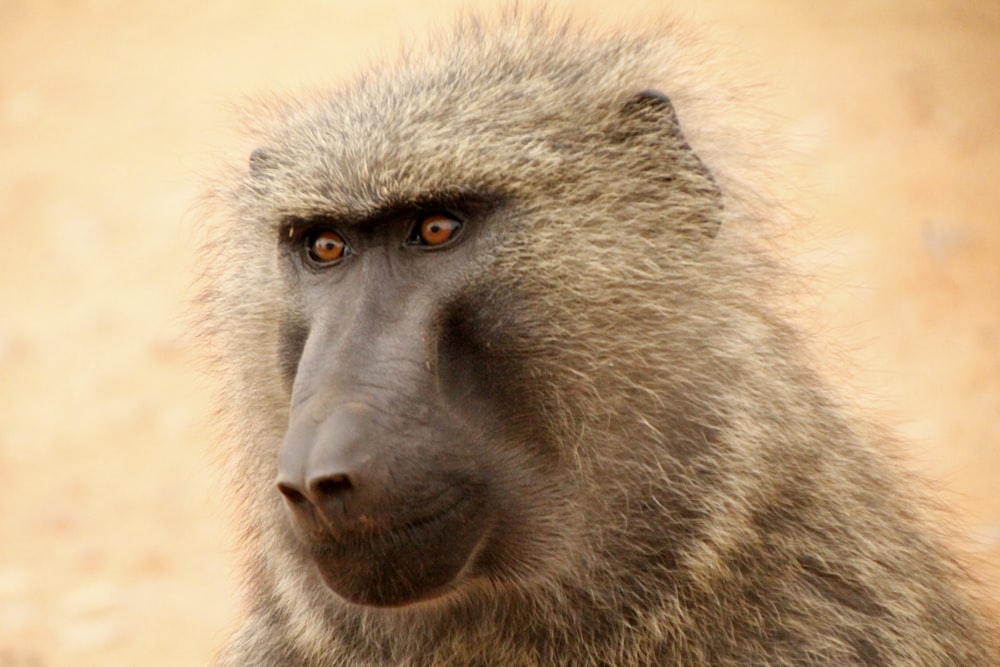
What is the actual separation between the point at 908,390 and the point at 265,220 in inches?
177

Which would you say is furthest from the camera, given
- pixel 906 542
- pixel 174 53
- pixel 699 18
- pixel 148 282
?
pixel 174 53

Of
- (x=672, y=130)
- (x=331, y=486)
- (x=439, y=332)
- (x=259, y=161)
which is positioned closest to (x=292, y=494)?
(x=331, y=486)

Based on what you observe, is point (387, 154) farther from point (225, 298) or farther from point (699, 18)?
point (699, 18)

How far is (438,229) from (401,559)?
0.74 meters

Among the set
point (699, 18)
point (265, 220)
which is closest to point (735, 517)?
point (265, 220)

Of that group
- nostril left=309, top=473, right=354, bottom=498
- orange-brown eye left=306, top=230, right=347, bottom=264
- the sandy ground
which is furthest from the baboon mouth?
the sandy ground

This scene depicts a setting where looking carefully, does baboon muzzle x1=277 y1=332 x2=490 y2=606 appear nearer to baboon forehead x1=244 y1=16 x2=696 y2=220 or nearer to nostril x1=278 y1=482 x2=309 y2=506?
nostril x1=278 y1=482 x2=309 y2=506

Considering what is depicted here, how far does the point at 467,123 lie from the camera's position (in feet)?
9.93

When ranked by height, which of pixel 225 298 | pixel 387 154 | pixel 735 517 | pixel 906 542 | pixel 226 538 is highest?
pixel 387 154

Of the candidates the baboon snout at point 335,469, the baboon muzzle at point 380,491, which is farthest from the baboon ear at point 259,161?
the baboon snout at point 335,469

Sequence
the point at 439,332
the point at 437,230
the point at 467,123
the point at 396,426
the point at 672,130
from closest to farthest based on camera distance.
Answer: the point at 396,426 < the point at 439,332 < the point at 437,230 < the point at 467,123 < the point at 672,130

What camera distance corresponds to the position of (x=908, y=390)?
6859mm

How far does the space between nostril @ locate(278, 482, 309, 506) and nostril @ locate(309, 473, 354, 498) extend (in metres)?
0.06

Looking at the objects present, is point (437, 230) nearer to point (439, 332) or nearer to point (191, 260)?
point (439, 332)
